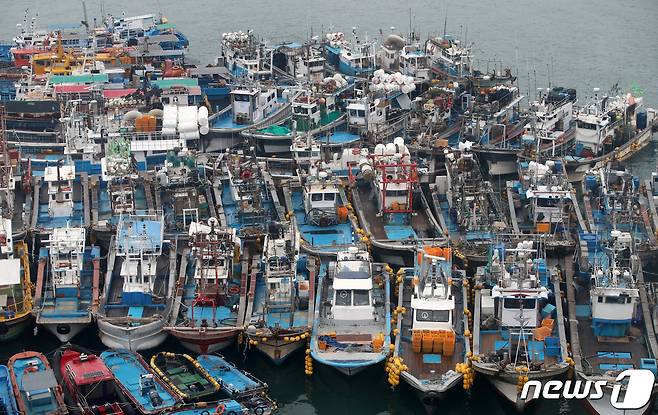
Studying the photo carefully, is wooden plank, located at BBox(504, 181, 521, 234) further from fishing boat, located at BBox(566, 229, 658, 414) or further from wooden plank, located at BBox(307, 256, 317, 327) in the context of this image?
wooden plank, located at BBox(307, 256, 317, 327)

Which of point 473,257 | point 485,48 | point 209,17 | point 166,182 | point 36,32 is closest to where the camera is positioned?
point 473,257

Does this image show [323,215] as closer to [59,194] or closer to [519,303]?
[59,194]

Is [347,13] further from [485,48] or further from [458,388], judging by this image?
[458,388]

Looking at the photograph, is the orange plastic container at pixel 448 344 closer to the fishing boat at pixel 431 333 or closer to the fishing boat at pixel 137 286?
the fishing boat at pixel 431 333

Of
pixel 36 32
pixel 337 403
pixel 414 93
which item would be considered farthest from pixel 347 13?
pixel 337 403

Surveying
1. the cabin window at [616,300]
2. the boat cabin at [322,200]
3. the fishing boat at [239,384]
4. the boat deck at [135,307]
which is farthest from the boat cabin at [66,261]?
the cabin window at [616,300]

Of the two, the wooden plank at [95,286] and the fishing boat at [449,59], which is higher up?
the fishing boat at [449,59]

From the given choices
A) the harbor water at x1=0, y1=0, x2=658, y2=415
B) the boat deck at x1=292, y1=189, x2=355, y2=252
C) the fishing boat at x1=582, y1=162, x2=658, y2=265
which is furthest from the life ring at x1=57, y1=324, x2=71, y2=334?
the harbor water at x1=0, y1=0, x2=658, y2=415

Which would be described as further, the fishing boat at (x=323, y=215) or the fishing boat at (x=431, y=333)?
the fishing boat at (x=323, y=215)

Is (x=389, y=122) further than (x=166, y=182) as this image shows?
Yes
